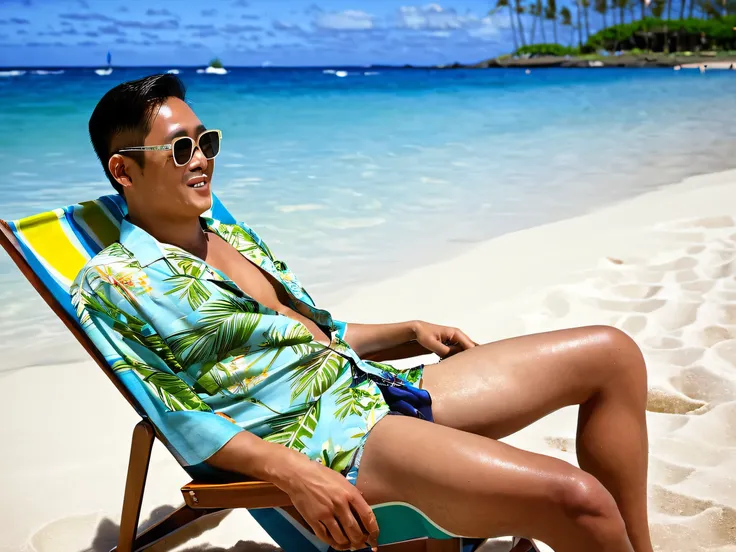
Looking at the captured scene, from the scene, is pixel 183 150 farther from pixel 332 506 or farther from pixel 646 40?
pixel 646 40

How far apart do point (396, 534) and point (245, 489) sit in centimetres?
39

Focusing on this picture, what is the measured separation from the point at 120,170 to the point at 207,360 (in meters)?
0.61

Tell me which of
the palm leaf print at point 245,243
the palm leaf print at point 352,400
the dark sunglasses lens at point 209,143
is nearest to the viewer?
the palm leaf print at point 352,400

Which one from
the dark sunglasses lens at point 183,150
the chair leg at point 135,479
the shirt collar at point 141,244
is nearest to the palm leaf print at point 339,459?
the chair leg at point 135,479

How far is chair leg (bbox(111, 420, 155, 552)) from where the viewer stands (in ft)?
6.81

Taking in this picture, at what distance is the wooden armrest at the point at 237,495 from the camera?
1.82 meters

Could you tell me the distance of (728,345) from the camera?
3.88 metres

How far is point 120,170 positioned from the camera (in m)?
2.19

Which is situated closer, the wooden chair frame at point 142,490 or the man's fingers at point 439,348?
the wooden chair frame at point 142,490

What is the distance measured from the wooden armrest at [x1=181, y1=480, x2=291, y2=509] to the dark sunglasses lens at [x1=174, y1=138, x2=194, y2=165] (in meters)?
0.86

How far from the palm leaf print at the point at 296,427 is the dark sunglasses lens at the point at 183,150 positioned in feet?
2.44

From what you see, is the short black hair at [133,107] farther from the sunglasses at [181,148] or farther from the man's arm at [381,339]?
the man's arm at [381,339]

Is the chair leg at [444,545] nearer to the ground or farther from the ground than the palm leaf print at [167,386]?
nearer to the ground

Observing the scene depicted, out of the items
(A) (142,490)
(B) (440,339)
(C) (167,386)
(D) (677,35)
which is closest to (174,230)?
(C) (167,386)
